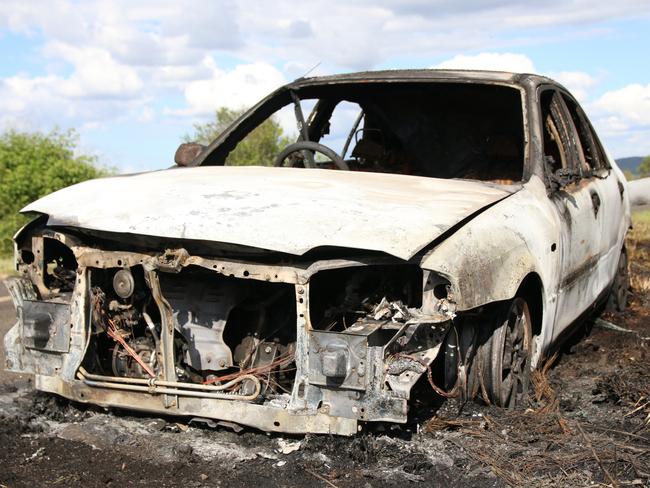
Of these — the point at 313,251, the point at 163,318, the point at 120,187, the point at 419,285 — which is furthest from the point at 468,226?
the point at 120,187

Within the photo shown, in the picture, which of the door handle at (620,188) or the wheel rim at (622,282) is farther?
the wheel rim at (622,282)

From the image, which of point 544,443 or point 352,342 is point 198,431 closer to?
point 352,342

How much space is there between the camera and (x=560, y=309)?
15.7 ft

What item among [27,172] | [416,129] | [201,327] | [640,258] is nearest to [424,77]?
[416,129]

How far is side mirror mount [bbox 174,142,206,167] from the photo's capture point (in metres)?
5.97

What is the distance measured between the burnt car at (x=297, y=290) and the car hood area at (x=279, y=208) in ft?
0.03

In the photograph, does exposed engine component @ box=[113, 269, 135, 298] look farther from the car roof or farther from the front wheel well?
the car roof

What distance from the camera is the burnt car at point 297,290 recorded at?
139 inches

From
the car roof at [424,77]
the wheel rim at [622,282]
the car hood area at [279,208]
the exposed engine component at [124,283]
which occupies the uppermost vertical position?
the car roof at [424,77]

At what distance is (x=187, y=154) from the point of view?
6.01 m

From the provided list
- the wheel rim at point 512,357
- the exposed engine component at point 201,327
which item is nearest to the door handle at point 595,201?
the wheel rim at point 512,357

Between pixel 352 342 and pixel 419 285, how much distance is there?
58 cm

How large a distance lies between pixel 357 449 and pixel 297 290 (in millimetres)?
713

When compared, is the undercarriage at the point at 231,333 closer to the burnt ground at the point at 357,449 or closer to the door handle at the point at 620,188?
the burnt ground at the point at 357,449
